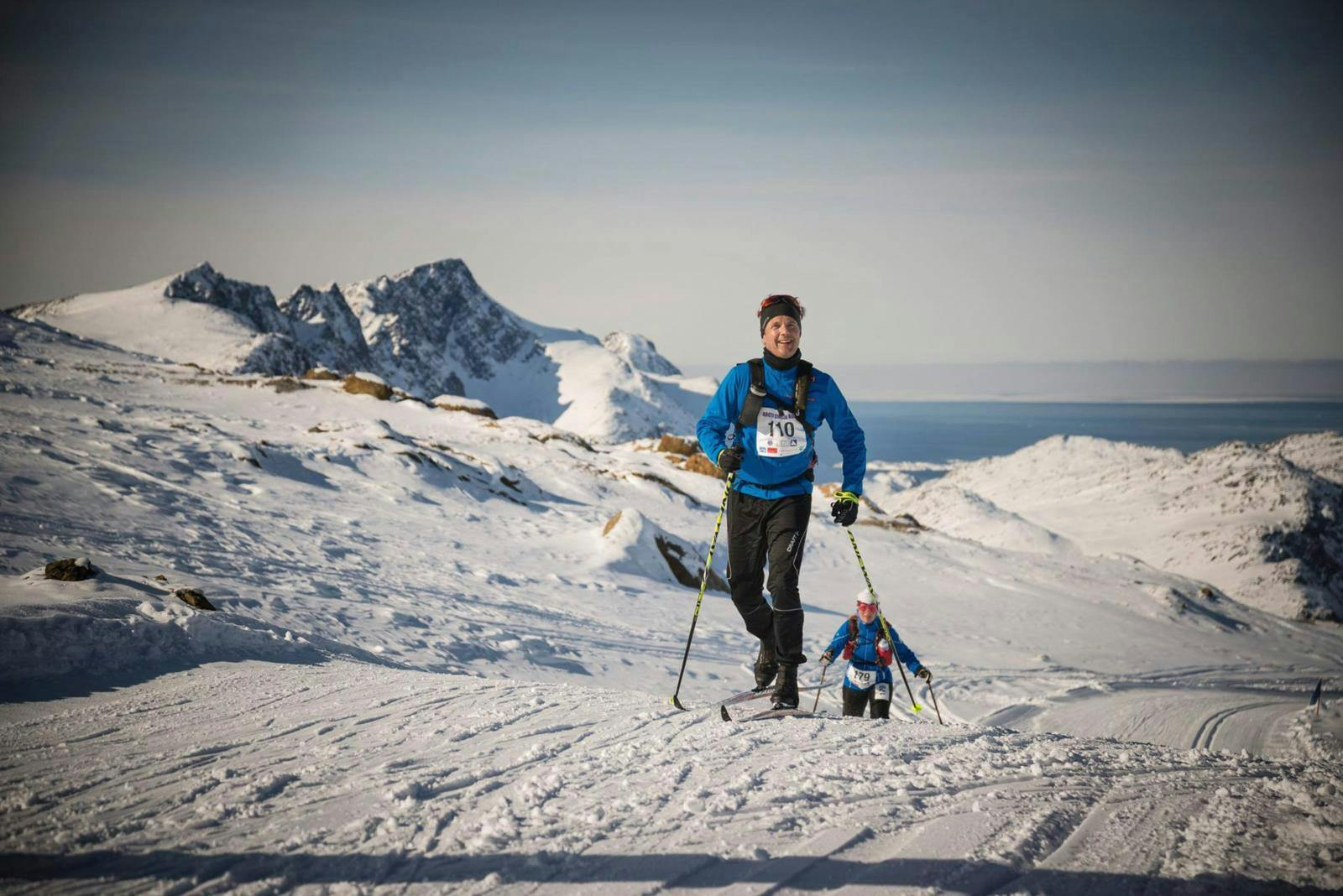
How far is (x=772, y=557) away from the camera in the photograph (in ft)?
17.5

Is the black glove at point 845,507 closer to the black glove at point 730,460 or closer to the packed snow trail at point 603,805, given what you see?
the black glove at point 730,460

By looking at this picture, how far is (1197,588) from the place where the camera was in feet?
119

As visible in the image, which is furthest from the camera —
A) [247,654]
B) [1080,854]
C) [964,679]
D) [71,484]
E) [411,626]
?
[964,679]

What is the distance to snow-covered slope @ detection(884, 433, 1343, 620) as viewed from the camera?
363 ft

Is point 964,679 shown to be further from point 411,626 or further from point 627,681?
point 411,626

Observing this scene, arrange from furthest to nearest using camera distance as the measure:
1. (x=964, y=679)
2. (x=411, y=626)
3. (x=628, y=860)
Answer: (x=964, y=679), (x=411, y=626), (x=628, y=860)

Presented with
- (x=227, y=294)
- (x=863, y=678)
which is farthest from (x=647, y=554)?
(x=227, y=294)

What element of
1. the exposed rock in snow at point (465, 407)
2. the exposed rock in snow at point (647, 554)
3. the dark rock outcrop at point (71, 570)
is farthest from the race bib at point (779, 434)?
the exposed rock in snow at point (465, 407)

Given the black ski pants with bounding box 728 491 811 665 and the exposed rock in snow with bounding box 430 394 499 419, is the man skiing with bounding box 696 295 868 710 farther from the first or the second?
the exposed rock in snow with bounding box 430 394 499 419

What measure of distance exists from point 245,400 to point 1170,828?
4422 cm

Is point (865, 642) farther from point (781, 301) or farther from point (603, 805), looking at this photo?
point (603, 805)

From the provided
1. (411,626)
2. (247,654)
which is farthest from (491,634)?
(247,654)

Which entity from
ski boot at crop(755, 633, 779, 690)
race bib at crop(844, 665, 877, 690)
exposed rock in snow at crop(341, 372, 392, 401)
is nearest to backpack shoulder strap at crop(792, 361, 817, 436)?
ski boot at crop(755, 633, 779, 690)

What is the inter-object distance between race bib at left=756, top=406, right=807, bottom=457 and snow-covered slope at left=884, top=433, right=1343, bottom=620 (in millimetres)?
97785
